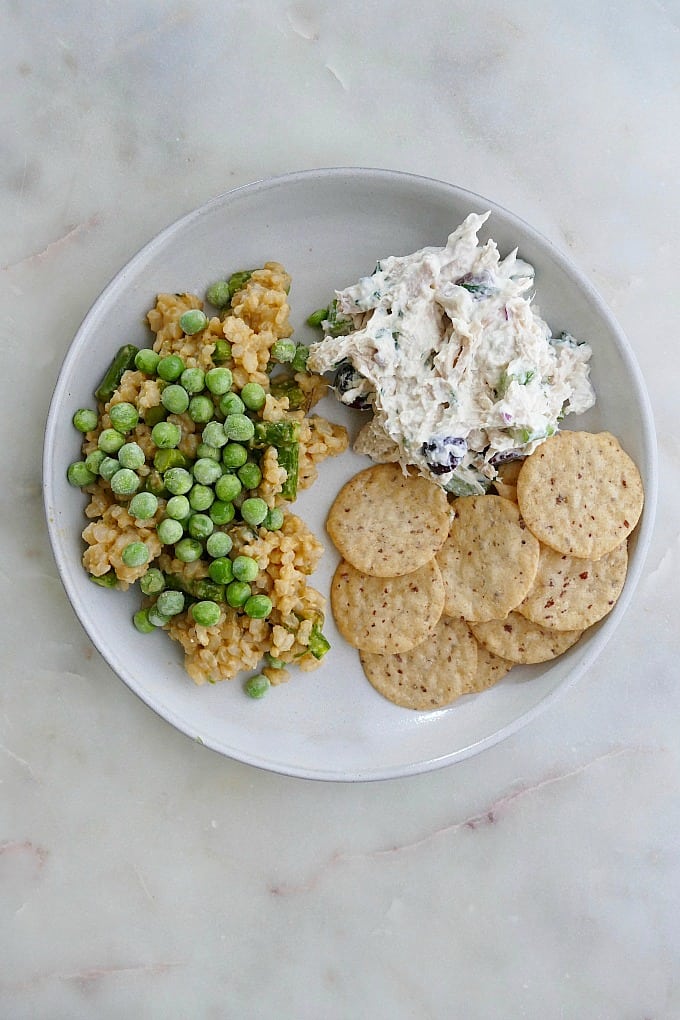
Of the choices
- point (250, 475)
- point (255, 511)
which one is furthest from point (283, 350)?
point (255, 511)

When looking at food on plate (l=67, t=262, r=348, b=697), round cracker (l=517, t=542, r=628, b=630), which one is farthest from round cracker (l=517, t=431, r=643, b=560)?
food on plate (l=67, t=262, r=348, b=697)

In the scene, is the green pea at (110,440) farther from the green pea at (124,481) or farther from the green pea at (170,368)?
the green pea at (170,368)

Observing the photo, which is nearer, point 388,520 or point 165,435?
Result: point 165,435

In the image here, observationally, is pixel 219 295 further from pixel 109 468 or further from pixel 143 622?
pixel 143 622

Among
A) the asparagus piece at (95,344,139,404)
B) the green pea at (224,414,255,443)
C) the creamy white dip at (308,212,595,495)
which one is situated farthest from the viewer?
the asparagus piece at (95,344,139,404)

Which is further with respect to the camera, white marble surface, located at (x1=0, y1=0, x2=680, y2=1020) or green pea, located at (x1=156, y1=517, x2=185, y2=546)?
white marble surface, located at (x1=0, y1=0, x2=680, y2=1020)

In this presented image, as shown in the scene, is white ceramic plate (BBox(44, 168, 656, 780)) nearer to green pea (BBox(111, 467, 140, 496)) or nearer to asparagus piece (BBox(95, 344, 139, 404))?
asparagus piece (BBox(95, 344, 139, 404))
